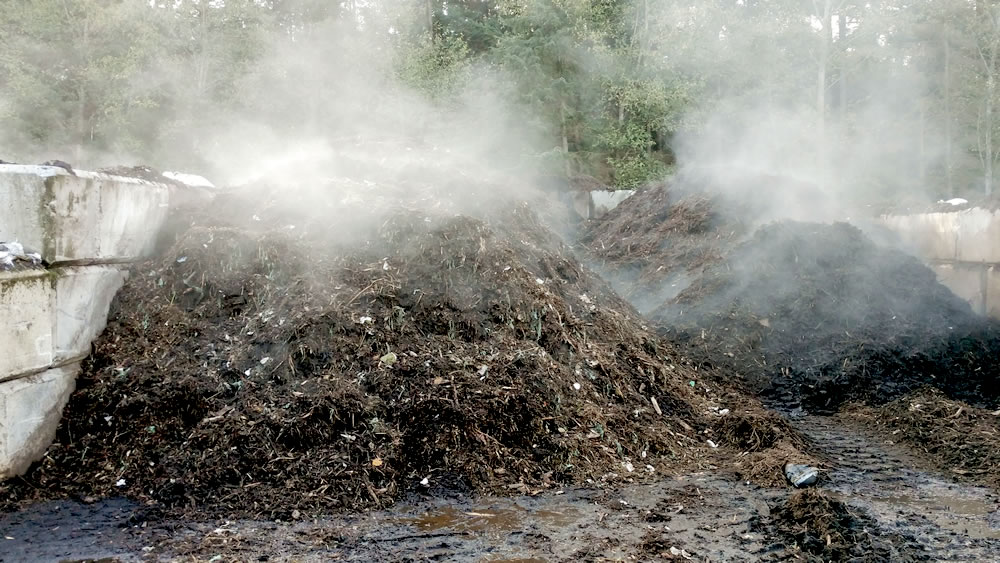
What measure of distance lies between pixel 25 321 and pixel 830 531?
16.2 ft

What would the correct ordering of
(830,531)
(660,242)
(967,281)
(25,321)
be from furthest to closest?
(660,242), (967,281), (25,321), (830,531)

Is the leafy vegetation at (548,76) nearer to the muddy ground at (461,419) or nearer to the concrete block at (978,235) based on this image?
the concrete block at (978,235)

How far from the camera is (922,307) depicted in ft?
26.1

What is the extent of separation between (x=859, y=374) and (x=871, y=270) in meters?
2.11

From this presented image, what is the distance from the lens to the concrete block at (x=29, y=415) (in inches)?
163

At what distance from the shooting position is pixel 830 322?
783 cm

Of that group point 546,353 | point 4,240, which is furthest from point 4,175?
point 546,353

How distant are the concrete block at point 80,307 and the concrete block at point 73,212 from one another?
0.44 ft

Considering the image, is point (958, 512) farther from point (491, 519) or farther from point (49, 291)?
point (49, 291)

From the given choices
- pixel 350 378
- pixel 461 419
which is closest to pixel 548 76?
pixel 350 378

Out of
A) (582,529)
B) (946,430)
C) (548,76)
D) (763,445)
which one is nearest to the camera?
(582,529)

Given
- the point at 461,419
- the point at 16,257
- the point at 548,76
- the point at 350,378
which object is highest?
the point at 548,76

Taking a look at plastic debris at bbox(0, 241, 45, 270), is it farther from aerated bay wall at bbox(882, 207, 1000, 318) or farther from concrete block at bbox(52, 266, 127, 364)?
aerated bay wall at bbox(882, 207, 1000, 318)

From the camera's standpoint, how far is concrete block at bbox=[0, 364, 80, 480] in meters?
4.15
